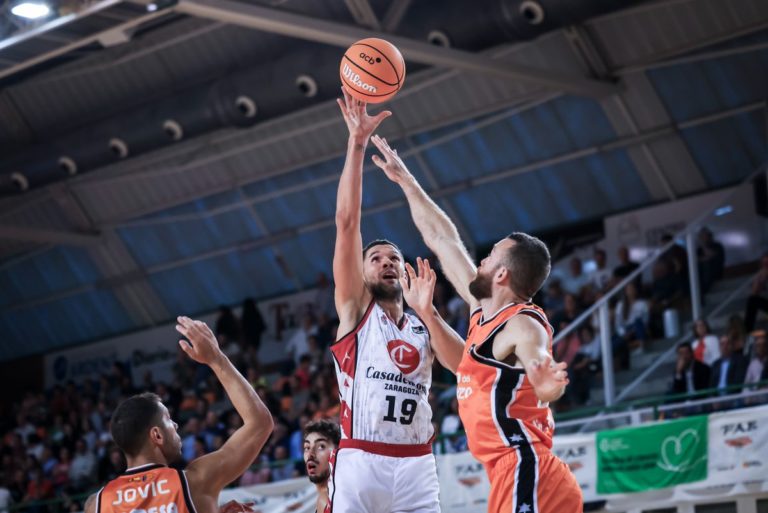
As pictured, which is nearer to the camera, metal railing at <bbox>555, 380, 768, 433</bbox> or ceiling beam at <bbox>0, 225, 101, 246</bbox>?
metal railing at <bbox>555, 380, 768, 433</bbox>

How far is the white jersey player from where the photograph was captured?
7.55 m

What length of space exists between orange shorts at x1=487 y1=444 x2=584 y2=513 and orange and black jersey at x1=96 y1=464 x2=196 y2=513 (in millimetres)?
1639

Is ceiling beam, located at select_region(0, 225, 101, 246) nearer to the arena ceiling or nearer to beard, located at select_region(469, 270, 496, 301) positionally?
the arena ceiling

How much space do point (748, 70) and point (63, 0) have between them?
11.4 meters

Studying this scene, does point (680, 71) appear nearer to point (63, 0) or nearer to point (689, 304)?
point (689, 304)

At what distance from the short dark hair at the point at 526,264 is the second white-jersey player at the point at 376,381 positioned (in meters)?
0.97

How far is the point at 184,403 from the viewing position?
2636 cm

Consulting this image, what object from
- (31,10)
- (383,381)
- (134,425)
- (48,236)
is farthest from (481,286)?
(48,236)

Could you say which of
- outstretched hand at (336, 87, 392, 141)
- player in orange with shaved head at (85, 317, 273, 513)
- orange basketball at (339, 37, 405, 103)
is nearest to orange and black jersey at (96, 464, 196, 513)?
player in orange with shaved head at (85, 317, 273, 513)

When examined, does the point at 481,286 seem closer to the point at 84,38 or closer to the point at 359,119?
the point at 359,119

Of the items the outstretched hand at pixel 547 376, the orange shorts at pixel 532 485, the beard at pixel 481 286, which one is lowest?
the orange shorts at pixel 532 485

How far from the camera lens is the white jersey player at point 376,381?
755 cm

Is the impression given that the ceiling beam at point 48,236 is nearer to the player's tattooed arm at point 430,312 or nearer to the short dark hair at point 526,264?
the player's tattooed arm at point 430,312

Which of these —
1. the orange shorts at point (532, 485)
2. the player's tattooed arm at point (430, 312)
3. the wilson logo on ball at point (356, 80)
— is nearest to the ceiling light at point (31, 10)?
the wilson logo on ball at point (356, 80)
